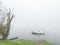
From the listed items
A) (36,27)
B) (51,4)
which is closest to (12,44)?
(36,27)

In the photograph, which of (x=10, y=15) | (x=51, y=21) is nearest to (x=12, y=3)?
(x=10, y=15)

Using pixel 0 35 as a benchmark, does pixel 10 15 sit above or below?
above

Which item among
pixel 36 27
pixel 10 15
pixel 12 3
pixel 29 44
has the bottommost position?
pixel 29 44

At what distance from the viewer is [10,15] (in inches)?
110

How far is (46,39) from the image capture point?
276 cm

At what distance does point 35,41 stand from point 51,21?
0.40 meters

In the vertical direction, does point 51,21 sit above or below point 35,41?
above

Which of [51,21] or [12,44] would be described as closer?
[12,44]

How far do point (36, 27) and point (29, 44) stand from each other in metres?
0.29

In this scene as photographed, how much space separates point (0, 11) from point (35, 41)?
71 cm

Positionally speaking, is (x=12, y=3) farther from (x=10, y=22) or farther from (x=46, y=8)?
(x=46, y=8)

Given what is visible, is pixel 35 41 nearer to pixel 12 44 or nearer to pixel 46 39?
pixel 46 39

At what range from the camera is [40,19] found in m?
2.79

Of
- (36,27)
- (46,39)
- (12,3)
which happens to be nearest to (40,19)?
(36,27)
